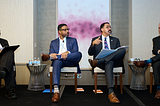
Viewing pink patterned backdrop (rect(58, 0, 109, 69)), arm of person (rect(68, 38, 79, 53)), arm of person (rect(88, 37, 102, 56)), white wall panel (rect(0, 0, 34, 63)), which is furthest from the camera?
pink patterned backdrop (rect(58, 0, 109, 69))

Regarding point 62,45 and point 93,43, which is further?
point 62,45

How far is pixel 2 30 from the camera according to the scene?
3.83 meters

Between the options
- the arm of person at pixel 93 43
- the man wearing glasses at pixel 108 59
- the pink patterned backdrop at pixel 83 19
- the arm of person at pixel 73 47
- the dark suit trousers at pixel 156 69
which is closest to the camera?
the man wearing glasses at pixel 108 59

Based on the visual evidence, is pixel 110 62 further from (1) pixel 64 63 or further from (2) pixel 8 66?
(2) pixel 8 66

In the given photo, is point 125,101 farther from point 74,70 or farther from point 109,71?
point 74,70

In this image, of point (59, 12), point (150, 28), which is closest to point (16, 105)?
point (59, 12)

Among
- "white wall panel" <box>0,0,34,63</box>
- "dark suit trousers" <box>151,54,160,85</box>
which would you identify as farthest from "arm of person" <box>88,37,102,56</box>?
"white wall panel" <box>0,0,34,63</box>

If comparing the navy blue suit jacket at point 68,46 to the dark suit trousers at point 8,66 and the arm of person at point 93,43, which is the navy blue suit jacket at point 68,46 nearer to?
the arm of person at point 93,43

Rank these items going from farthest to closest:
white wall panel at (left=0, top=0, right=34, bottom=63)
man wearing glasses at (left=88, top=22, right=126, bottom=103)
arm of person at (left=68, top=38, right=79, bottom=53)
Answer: white wall panel at (left=0, top=0, right=34, bottom=63), arm of person at (left=68, top=38, right=79, bottom=53), man wearing glasses at (left=88, top=22, right=126, bottom=103)

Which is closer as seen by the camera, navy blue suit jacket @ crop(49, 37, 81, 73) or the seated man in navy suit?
the seated man in navy suit

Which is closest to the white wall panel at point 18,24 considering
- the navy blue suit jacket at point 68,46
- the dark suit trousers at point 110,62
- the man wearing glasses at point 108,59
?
the navy blue suit jacket at point 68,46

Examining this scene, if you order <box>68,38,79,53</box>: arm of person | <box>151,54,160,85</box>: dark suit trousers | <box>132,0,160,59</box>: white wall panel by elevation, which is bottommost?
<box>151,54,160,85</box>: dark suit trousers

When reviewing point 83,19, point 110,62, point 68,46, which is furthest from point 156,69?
point 83,19

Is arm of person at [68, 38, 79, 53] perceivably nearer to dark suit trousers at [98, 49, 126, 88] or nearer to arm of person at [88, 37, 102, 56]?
arm of person at [88, 37, 102, 56]
